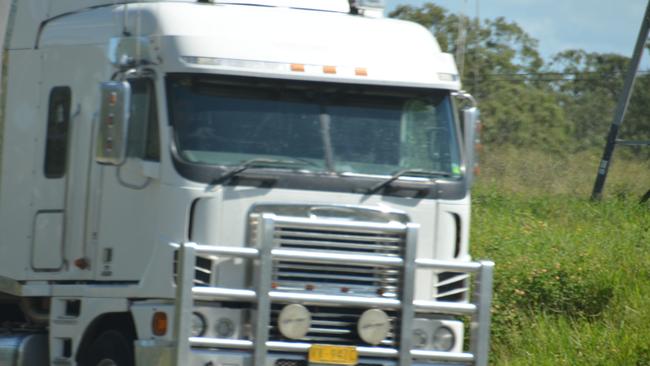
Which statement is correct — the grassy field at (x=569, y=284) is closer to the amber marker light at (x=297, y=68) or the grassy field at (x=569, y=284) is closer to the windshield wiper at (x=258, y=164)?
the windshield wiper at (x=258, y=164)

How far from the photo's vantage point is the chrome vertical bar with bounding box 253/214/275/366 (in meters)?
8.17

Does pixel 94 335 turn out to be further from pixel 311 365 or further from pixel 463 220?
pixel 463 220

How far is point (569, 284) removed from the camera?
40.5 ft

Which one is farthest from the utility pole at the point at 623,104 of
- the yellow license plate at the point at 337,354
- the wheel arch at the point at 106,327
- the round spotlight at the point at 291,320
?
the round spotlight at the point at 291,320

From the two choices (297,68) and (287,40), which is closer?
(297,68)

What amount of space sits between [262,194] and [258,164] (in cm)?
Result: 21

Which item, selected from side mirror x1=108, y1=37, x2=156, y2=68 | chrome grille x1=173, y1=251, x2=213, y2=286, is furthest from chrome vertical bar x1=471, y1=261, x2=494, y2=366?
side mirror x1=108, y1=37, x2=156, y2=68

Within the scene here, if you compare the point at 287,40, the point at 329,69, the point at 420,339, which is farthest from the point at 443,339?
the point at 287,40

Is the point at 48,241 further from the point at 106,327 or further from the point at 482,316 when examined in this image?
the point at 482,316

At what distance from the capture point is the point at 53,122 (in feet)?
32.6

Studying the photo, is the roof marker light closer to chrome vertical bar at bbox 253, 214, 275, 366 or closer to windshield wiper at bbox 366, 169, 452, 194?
windshield wiper at bbox 366, 169, 452, 194

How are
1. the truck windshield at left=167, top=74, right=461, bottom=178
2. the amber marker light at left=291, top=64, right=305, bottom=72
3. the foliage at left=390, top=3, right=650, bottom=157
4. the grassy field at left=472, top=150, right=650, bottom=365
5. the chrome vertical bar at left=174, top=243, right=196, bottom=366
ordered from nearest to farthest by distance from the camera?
the chrome vertical bar at left=174, top=243, right=196, bottom=366
the truck windshield at left=167, top=74, right=461, bottom=178
the amber marker light at left=291, top=64, right=305, bottom=72
the grassy field at left=472, top=150, right=650, bottom=365
the foliage at left=390, top=3, right=650, bottom=157

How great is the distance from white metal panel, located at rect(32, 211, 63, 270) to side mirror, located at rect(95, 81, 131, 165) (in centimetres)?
131

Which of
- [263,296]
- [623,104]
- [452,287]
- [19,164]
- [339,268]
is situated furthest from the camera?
[623,104]
